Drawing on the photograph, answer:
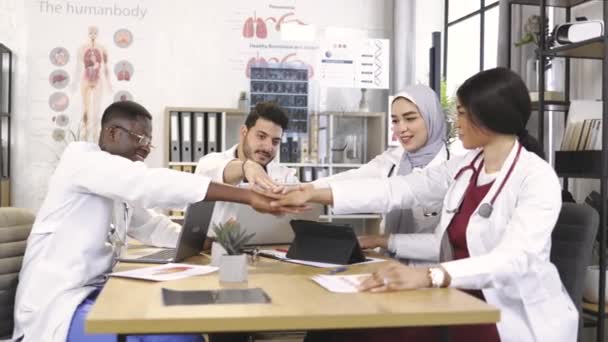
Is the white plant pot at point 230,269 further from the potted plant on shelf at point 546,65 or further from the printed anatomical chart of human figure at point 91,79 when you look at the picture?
the printed anatomical chart of human figure at point 91,79

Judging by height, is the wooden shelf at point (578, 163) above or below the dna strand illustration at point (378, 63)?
below

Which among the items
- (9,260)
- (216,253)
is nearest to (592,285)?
(216,253)

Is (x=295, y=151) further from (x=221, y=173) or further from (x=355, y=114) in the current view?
(x=221, y=173)

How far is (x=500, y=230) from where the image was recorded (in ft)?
6.47

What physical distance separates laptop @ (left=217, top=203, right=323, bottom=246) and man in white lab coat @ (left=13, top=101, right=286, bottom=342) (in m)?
0.36

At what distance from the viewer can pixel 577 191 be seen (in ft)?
12.4

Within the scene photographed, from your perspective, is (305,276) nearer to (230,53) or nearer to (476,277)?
(476,277)

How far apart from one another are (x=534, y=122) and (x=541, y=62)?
865 millimetres

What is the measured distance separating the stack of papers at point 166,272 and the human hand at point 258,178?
18.4 inches

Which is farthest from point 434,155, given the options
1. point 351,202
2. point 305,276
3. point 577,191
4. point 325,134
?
point 325,134

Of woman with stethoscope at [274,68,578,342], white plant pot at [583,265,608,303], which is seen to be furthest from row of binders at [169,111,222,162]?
woman with stethoscope at [274,68,578,342]

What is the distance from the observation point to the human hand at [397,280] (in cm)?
167

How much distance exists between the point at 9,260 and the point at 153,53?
3.52 m

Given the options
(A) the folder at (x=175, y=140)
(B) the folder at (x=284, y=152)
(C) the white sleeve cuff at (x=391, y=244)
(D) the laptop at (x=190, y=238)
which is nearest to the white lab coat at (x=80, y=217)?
(D) the laptop at (x=190, y=238)
